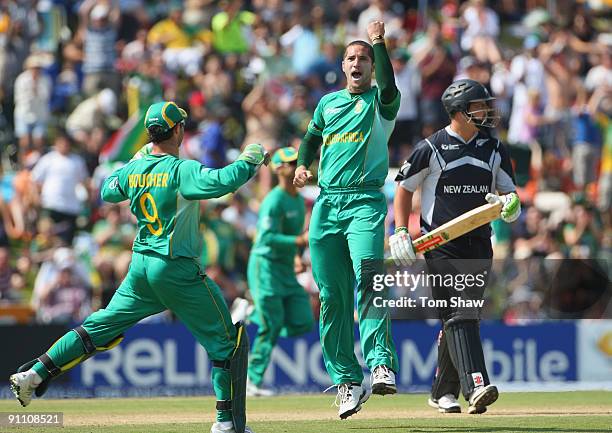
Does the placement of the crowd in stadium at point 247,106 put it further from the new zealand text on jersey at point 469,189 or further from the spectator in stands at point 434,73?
the new zealand text on jersey at point 469,189

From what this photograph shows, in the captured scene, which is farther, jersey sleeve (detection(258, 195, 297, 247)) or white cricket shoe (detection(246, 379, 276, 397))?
white cricket shoe (detection(246, 379, 276, 397))

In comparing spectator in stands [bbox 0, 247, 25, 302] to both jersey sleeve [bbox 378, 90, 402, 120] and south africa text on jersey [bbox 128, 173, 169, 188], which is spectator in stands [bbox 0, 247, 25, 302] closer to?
south africa text on jersey [bbox 128, 173, 169, 188]

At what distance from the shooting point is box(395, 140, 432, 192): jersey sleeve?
10547 millimetres

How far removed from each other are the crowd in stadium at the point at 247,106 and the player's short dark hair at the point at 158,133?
7.94 metres

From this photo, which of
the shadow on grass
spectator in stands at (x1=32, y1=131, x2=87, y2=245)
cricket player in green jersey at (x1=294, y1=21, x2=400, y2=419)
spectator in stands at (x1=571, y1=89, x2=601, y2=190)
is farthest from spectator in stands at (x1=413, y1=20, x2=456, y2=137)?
the shadow on grass

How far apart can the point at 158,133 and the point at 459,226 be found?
2523 millimetres

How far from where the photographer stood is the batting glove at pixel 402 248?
10203mm

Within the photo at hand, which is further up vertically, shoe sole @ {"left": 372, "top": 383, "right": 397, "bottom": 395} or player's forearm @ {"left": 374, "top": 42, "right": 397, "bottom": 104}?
player's forearm @ {"left": 374, "top": 42, "right": 397, "bottom": 104}

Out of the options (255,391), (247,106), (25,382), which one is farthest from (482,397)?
(247,106)

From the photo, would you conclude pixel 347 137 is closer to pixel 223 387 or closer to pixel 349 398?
pixel 349 398

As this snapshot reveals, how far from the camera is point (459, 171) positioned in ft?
34.6

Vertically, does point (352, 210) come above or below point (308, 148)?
below

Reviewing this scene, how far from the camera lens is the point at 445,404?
36.5 ft

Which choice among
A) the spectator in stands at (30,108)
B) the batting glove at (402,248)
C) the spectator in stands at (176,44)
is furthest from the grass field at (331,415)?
the spectator in stands at (176,44)
